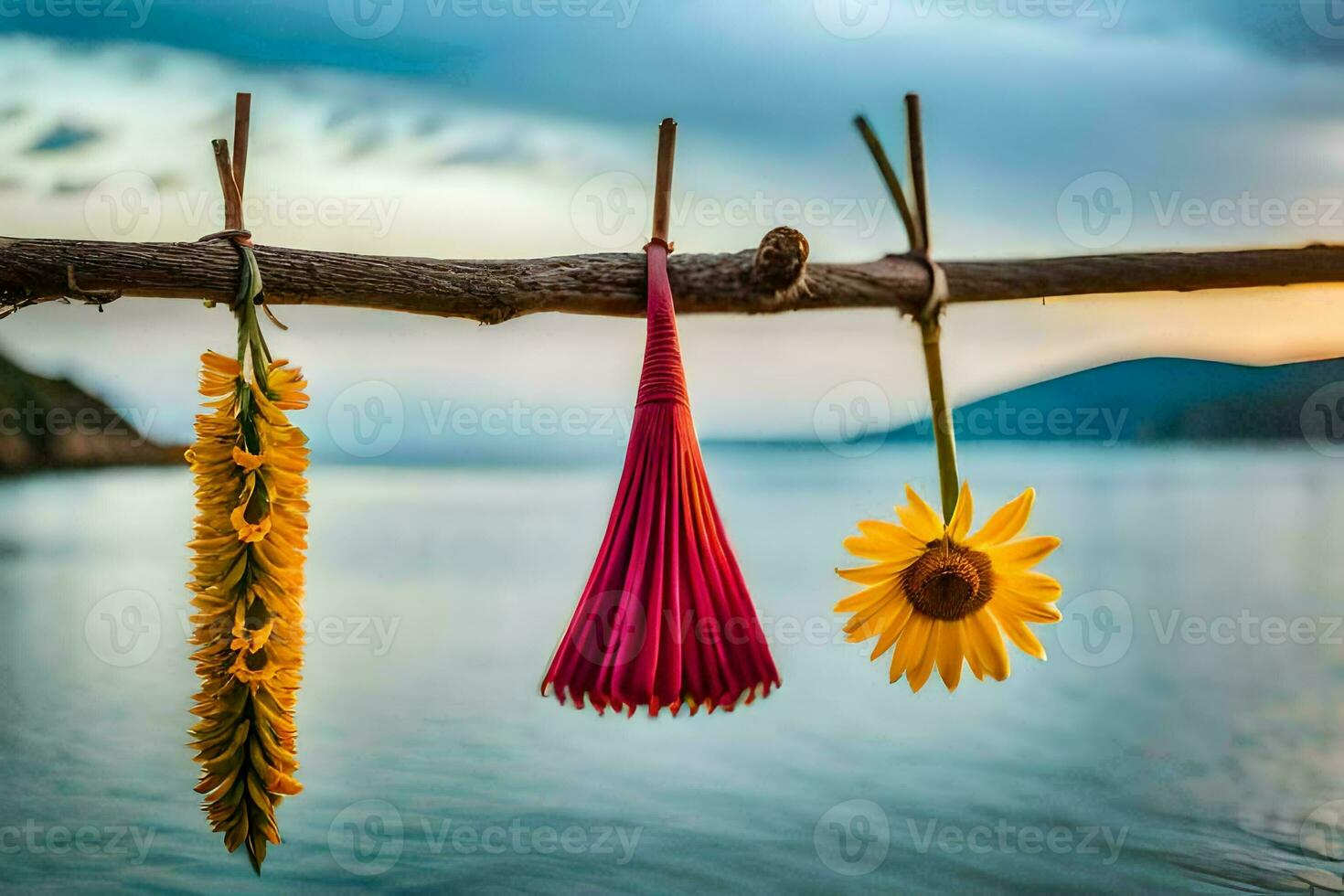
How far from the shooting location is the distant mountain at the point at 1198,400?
2.92ft

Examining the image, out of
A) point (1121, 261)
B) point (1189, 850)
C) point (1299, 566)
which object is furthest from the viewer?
point (1299, 566)

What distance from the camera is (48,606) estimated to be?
1.00 metres

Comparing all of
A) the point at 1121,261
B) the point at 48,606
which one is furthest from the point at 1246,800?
the point at 48,606

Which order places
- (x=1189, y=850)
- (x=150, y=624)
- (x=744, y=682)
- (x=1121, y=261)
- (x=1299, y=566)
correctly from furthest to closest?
(x=1299, y=566), (x=1189, y=850), (x=150, y=624), (x=1121, y=261), (x=744, y=682)

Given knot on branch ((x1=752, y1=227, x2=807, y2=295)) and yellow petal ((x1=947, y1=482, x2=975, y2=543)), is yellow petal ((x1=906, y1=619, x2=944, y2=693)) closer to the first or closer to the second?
yellow petal ((x1=947, y1=482, x2=975, y2=543))

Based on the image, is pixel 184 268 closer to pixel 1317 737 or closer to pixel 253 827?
pixel 253 827

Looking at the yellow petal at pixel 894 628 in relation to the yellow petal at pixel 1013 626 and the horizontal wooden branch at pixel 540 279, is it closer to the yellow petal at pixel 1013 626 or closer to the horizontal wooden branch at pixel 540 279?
the yellow petal at pixel 1013 626

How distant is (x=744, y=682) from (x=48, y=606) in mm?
878

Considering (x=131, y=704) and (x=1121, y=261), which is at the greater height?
(x=1121, y=261)

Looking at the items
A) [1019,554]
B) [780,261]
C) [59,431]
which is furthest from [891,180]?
[59,431]

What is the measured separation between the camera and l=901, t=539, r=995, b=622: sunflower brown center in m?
0.54

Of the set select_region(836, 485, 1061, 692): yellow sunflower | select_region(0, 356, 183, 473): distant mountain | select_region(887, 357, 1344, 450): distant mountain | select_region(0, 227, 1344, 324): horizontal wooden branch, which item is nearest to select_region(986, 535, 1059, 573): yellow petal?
select_region(836, 485, 1061, 692): yellow sunflower

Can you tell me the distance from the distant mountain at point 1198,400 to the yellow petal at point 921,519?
336 mm

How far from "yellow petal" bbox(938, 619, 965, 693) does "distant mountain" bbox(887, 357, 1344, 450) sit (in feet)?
1.07
